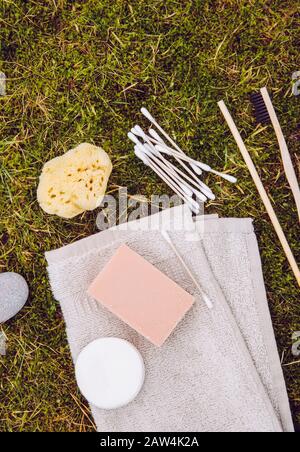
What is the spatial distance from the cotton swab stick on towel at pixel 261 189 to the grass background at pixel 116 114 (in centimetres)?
3

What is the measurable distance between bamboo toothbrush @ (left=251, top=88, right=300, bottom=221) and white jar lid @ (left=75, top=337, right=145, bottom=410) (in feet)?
1.78

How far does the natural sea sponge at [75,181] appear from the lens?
1.31m

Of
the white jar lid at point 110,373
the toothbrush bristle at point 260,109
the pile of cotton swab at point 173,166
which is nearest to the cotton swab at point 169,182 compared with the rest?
the pile of cotton swab at point 173,166

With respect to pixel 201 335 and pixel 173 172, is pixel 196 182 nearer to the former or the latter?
pixel 173 172

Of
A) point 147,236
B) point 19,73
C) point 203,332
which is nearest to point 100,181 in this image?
point 147,236

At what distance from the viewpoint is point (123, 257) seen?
1.21 m

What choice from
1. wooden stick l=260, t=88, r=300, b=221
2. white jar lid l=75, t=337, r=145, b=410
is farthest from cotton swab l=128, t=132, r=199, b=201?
white jar lid l=75, t=337, r=145, b=410

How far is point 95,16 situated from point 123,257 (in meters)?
0.62

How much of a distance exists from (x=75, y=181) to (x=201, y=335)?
49 cm

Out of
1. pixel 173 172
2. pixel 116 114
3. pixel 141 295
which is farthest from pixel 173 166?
pixel 141 295

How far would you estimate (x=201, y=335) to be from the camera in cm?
125

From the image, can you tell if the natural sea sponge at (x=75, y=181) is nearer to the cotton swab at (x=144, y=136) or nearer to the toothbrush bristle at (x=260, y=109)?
the cotton swab at (x=144, y=136)
